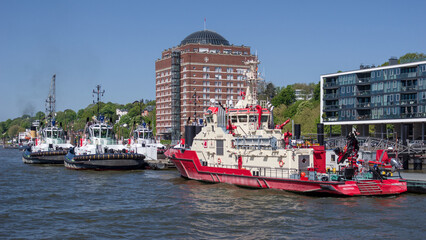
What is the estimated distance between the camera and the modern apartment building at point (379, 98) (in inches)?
2938

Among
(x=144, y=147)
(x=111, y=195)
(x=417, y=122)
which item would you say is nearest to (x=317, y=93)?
(x=417, y=122)

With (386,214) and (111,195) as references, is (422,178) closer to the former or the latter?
(386,214)

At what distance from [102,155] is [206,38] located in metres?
75.3

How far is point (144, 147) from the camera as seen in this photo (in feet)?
239

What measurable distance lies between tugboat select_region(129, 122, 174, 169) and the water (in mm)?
20245

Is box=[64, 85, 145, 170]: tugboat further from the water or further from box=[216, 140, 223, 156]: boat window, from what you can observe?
box=[216, 140, 223, 156]: boat window

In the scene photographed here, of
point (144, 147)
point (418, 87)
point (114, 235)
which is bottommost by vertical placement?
point (114, 235)

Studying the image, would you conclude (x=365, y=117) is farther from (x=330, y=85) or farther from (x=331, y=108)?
(x=330, y=85)

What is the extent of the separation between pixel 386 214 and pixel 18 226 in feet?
73.1

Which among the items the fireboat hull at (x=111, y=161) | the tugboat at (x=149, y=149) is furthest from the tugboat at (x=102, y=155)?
the tugboat at (x=149, y=149)

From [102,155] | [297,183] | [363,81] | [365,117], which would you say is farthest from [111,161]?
[363,81]

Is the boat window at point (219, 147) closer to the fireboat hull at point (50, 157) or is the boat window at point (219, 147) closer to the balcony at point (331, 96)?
the fireboat hull at point (50, 157)

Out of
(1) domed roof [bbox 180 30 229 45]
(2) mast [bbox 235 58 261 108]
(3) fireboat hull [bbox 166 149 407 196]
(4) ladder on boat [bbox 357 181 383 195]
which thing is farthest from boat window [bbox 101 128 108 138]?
(1) domed roof [bbox 180 30 229 45]

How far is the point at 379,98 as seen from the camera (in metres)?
79.6
